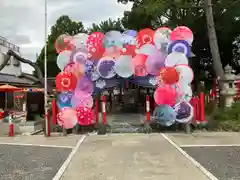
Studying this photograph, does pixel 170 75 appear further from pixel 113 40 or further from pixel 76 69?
pixel 76 69

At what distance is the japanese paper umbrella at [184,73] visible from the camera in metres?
15.8

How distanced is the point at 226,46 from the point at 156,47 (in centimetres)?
2011

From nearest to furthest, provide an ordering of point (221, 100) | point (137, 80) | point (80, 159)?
point (80, 159)
point (137, 80)
point (221, 100)

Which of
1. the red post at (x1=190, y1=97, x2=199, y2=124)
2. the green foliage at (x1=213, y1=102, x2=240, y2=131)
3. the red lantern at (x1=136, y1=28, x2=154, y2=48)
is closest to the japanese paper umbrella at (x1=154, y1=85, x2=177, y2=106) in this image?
the red post at (x1=190, y1=97, x2=199, y2=124)

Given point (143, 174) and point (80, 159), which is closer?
point (143, 174)

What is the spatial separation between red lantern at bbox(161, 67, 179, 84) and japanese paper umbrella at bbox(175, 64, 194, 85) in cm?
15

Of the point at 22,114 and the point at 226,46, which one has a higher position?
the point at 226,46

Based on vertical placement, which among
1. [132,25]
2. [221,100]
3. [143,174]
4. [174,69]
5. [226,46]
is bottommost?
[143,174]

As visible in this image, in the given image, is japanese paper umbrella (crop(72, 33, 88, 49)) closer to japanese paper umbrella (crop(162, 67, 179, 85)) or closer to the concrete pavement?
japanese paper umbrella (crop(162, 67, 179, 85))

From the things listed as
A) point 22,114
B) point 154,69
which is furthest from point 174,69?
point 22,114

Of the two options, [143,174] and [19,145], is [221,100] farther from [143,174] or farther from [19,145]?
[143,174]

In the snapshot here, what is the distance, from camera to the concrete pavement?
27.1ft

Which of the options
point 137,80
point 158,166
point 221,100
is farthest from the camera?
point 221,100

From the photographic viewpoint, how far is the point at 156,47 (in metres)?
16.2
